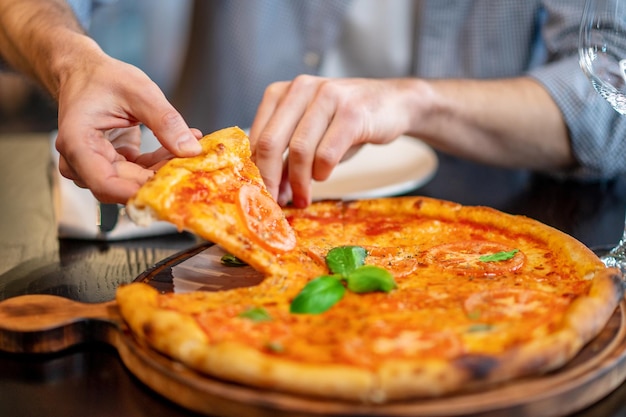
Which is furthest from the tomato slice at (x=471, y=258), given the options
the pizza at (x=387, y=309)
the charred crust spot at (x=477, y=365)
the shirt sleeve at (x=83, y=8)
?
the shirt sleeve at (x=83, y=8)

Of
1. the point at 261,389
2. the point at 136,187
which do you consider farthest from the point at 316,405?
the point at 136,187

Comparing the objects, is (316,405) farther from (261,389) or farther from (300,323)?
(300,323)

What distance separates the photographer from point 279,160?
5.29 ft

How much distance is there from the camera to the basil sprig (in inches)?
43.8

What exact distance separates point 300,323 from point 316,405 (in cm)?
19

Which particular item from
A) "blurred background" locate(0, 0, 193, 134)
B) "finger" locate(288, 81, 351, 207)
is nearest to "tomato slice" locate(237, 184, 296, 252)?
"finger" locate(288, 81, 351, 207)

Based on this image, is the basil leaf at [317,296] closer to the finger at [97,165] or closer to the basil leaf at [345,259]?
the basil leaf at [345,259]

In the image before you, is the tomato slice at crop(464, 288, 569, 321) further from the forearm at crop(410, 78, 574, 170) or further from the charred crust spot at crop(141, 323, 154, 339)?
the forearm at crop(410, 78, 574, 170)

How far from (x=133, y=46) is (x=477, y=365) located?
5429mm

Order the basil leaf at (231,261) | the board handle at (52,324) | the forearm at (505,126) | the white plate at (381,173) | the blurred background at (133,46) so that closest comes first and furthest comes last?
the board handle at (52,324) → the basil leaf at (231,261) → the white plate at (381,173) → the forearm at (505,126) → the blurred background at (133,46)

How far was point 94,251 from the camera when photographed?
1693mm

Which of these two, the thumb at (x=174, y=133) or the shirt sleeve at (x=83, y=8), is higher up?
the shirt sleeve at (x=83, y=8)

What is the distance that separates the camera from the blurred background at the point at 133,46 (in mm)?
5715

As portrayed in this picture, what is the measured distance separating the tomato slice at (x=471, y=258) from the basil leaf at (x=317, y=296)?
0.26m
